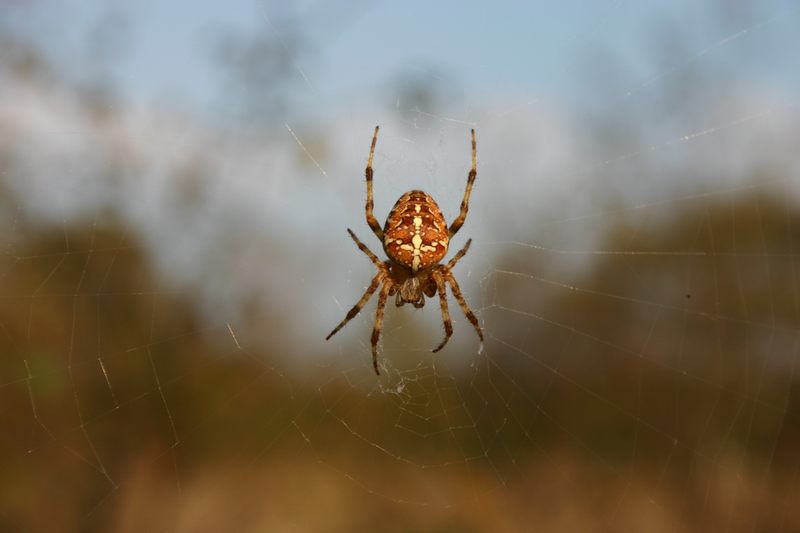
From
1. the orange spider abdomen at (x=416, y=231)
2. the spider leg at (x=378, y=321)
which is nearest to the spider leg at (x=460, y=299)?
the spider leg at (x=378, y=321)

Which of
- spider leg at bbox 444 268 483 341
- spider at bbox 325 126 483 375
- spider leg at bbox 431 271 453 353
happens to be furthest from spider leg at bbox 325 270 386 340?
spider leg at bbox 444 268 483 341

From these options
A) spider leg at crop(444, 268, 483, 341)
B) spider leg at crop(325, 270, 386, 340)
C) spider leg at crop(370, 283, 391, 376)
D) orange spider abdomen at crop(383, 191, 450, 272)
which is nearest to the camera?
orange spider abdomen at crop(383, 191, 450, 272)

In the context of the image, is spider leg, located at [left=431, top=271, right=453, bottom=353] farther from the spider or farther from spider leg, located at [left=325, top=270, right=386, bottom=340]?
spider leg, located at [left=325, top=270, right=386, bottom=340]

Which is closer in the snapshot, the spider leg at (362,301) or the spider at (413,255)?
the spider at (413,255)

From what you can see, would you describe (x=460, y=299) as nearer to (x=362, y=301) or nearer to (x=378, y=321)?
(x=378, y=321)

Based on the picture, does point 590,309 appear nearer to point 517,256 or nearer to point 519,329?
point 519,329

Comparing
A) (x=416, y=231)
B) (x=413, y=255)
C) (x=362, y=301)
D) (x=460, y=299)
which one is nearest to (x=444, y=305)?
(x=460, y=299)

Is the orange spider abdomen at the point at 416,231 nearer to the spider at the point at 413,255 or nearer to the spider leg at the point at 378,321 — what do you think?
the spider at the point at 413,255

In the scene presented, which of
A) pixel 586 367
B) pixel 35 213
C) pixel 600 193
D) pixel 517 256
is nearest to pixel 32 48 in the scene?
pixel 35 213
